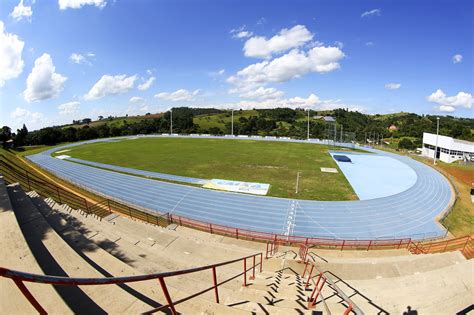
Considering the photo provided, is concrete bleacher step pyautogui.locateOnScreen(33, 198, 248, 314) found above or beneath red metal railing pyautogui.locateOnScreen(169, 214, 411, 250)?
above

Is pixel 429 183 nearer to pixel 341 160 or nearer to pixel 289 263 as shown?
pixel 341 160

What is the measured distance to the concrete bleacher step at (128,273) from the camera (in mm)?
4012

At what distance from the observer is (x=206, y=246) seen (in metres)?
12.2

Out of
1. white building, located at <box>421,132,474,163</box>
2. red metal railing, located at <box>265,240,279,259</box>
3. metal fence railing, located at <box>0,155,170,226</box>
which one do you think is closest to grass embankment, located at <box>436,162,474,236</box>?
white building, located at <box>421,132,474,163</box>

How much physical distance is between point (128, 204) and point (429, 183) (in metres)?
34.4

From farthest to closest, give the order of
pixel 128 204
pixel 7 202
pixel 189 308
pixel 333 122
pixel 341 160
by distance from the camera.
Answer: pixel 333 122 → pixel 341 160 → pixel 128 204 → pixel 7 202 → pixel 189 308

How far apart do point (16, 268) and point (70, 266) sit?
840 millimetres

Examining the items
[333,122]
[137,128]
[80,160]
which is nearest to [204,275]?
[80,160]

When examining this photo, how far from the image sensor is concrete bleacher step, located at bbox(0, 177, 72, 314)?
3.53 m

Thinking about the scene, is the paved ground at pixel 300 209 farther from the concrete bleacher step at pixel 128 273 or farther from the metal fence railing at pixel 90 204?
the concrete bleacher step at pixel 128 273

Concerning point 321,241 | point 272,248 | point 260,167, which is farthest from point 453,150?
point 272,248

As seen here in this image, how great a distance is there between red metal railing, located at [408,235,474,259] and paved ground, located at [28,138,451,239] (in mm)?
1111

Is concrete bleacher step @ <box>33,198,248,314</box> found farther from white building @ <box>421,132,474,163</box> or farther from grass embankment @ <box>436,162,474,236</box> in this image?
white building @ <box>421,132,474,163</box>

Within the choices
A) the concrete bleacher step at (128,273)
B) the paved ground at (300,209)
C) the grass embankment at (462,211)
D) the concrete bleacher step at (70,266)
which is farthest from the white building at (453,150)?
the concrete bleacher step at (70,266)
